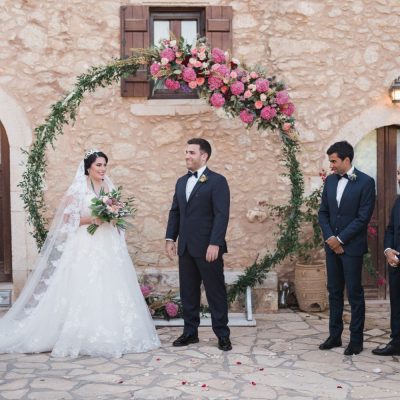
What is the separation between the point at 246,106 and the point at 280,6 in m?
1.56

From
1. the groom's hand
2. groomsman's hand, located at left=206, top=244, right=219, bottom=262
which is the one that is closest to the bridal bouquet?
the groom's hand

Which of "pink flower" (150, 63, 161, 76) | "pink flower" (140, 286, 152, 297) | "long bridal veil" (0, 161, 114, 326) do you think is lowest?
"pink flower" (140, 286, 152, 297)

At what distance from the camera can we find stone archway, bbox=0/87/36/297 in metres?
6.80

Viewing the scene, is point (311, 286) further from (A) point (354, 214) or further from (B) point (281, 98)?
(B) point (281, 98)

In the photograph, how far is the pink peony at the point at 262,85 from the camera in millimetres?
5996

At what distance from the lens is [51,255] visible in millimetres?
5543

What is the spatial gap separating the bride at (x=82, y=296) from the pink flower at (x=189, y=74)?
3.68 feet

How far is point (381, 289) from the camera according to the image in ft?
24.0

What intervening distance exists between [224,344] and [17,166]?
3.06 metres

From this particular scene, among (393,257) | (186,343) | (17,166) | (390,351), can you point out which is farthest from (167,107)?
A: (390,351)

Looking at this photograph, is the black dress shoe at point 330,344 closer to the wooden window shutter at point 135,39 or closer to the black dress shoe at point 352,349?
the black dress shoe at point 352,349

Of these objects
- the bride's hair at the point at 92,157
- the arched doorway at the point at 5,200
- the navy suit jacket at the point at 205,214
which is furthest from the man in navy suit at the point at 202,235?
the arched doorway at the point at 5,200

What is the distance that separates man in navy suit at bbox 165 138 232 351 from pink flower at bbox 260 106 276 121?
3.05ft

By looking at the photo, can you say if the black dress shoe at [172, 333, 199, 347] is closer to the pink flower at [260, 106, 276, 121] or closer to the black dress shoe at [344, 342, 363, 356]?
the black dress shoe at [344, 342, 363, 356]
